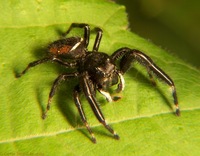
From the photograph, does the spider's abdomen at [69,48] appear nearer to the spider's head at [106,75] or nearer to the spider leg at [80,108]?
the spider's head at [106,75]

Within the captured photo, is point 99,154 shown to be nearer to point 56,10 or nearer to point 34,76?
point 34,76

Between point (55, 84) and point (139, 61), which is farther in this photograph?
point (139, 61)

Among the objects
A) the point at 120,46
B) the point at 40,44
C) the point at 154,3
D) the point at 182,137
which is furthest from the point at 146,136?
the point at 154,3

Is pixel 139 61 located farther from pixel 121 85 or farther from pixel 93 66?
pixel 93 66

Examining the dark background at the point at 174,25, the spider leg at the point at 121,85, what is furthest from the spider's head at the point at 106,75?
the dark background at the point at 174,25

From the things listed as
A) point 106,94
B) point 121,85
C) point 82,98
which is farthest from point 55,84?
point 121,85

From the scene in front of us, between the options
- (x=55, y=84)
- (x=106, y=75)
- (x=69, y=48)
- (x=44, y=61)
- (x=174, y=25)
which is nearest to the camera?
(x=55, y=84)

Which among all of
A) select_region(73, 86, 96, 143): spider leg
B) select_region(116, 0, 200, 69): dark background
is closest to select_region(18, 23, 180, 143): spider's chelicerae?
select_region(73, 86, 96, 143): spider leg
